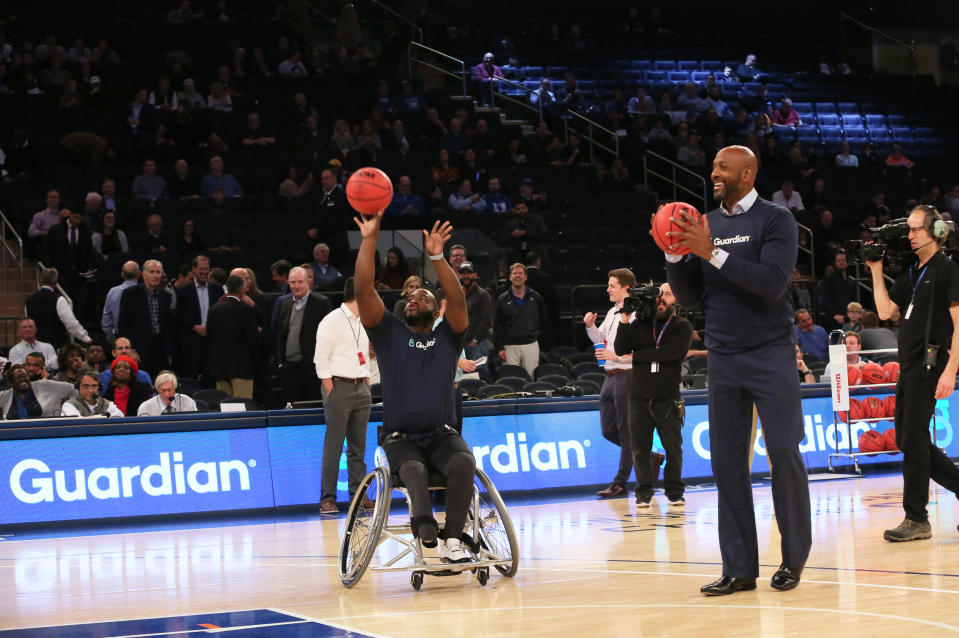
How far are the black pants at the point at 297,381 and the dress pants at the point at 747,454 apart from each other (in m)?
7.64

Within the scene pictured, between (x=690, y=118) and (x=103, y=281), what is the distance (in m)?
13.1

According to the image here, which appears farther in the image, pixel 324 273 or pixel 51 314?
pixel 324 273

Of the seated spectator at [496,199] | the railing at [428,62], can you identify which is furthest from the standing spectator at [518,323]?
the railing at [428,62]

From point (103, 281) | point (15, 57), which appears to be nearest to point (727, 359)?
point (103, 281)

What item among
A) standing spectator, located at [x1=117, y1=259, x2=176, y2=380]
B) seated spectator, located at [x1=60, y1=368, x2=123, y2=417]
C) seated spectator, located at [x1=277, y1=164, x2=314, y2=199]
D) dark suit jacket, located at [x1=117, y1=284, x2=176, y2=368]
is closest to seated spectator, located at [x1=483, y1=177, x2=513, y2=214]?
seated spectator, located at [x1=277, y1=164, x2=314, y2=199]

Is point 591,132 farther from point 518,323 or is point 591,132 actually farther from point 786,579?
point 786,579

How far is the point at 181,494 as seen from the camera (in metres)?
11.6

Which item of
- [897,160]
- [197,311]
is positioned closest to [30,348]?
[197,311]

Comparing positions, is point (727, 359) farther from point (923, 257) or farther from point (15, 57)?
point (15, 57)

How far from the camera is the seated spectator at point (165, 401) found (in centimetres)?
1215

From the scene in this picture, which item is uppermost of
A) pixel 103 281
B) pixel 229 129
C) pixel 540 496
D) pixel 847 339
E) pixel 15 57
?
pixel 15 57

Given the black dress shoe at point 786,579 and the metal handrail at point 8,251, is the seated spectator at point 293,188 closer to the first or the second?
the metal handrail at point 8,251

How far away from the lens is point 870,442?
14.6 meters

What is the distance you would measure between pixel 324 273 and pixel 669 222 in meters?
10.9
